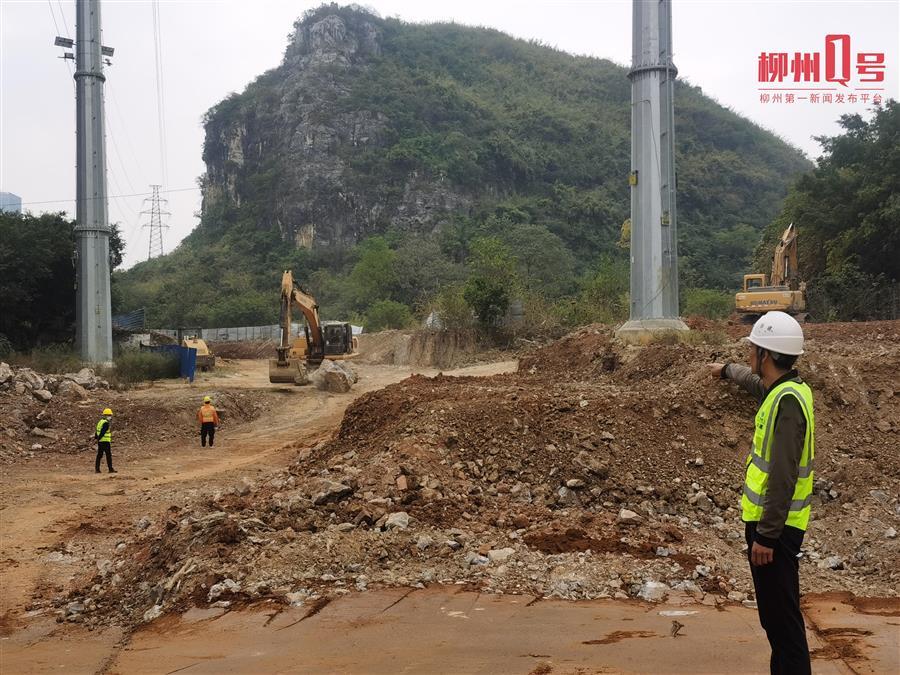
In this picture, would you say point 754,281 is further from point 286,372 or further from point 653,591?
point 653,591

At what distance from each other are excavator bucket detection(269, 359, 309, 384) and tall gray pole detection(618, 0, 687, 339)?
427 inches

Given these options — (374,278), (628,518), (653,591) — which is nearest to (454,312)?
(374,278)

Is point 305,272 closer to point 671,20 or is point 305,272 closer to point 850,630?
point 671,20

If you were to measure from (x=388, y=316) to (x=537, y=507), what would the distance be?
126 ft

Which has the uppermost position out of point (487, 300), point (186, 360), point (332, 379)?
point (487, 300)

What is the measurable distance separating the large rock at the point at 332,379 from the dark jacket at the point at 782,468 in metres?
20.1

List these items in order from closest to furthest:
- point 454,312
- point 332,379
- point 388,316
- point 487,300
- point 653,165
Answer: point 653,165 < point 332,379 < point 487,300 < point 454,312 < point 388,316

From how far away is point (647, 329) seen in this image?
15789 millimetres

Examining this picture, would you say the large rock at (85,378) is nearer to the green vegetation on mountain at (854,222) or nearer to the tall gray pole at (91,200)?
the tall gray pole at (91,200)

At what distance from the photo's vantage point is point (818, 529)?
280 inches

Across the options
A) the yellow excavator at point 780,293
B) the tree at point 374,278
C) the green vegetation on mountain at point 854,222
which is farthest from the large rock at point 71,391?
the tree at point 374,278

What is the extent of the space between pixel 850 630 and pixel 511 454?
13.4 ft

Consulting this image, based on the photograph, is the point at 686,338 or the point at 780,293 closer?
the point at 686,338

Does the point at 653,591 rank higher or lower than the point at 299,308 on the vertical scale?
lower
